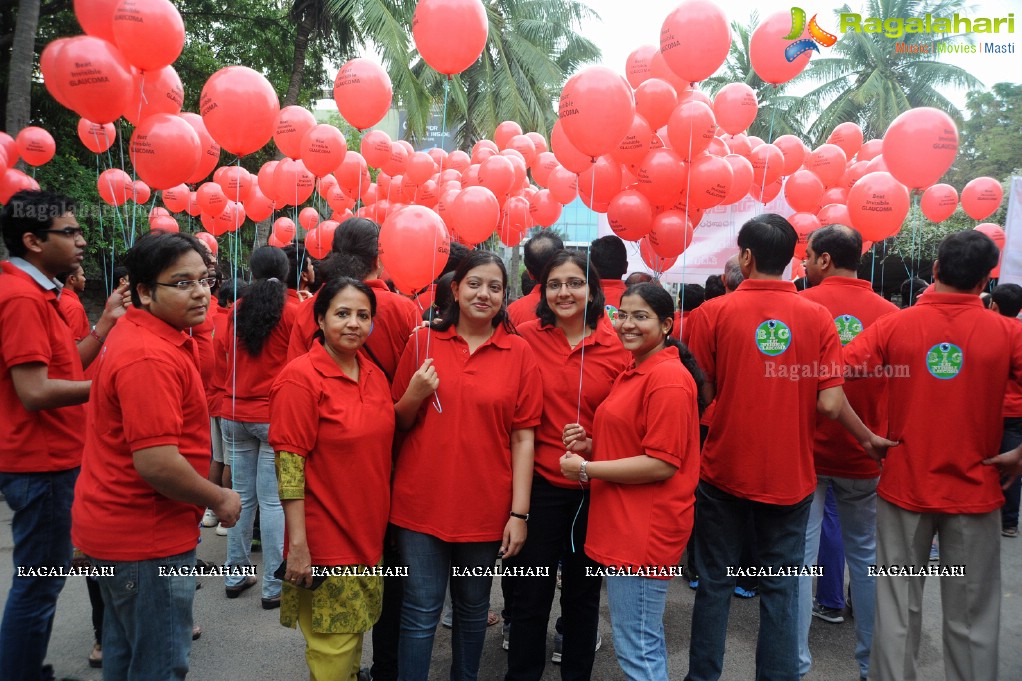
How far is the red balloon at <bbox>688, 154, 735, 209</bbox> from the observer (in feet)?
11.8

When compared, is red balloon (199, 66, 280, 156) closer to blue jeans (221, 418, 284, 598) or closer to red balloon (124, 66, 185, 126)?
red balloon (124, 66, 185, 126)

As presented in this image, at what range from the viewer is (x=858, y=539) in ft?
9.93

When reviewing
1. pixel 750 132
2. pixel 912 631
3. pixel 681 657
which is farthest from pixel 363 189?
pixel 750 132

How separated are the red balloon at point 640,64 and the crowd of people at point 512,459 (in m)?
2.33

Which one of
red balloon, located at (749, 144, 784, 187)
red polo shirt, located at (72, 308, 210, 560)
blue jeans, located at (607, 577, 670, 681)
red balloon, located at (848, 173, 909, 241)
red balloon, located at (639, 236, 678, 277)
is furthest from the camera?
red balloon, located at (749, 144, 784, 187)

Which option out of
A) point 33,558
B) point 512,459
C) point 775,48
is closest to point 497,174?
point 775,48

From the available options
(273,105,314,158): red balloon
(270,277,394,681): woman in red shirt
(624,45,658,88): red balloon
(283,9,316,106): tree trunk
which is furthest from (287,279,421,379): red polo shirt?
(283,9,316,106): tree trunk

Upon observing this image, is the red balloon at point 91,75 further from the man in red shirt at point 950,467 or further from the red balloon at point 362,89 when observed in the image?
the man in red shirt at point 950,467

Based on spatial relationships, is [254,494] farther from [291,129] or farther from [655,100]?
[655,100]

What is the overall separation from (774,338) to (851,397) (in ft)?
3.17

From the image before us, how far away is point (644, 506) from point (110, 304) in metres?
2.43

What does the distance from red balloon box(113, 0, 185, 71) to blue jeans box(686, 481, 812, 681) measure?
10.6 ft

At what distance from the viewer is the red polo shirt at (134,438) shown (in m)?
1.81

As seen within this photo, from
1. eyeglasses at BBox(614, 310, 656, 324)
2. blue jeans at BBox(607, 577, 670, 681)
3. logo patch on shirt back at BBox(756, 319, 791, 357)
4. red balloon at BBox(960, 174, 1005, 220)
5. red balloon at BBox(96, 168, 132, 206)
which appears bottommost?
blue jeans at BBox(607, 577, 670, 681)
